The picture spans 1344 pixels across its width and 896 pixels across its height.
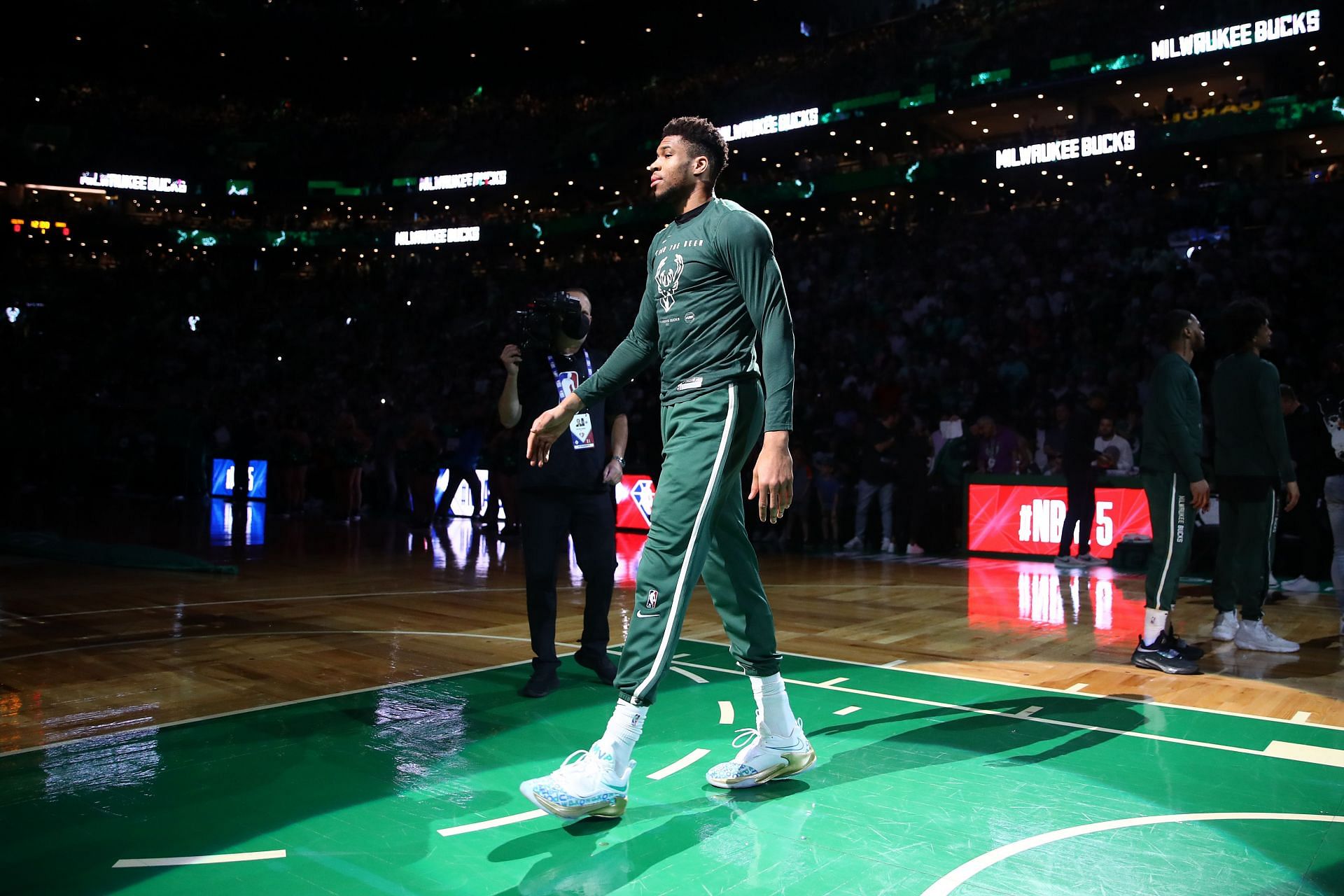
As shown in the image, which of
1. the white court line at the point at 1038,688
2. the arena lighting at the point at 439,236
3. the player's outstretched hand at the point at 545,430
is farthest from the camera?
the arena lighting at the point at 439,236

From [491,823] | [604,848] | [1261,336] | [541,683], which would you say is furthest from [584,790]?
[1261,336]

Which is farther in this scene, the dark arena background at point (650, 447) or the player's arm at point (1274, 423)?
the player's arm at point (1274, 423)

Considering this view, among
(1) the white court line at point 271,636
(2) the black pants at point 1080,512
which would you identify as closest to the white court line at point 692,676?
(1) the white court line at point 271,636

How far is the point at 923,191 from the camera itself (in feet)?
99.1

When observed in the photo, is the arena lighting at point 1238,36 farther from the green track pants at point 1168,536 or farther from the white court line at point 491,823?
the white court line at point 491,823

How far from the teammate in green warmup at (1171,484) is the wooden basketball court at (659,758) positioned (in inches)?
8.0

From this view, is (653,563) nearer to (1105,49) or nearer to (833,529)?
(833,529)

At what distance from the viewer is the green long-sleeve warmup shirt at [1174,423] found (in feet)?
16.9

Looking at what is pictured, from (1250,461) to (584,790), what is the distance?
4.68 meters

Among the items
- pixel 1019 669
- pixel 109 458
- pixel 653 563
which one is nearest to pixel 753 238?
pixel 653 563

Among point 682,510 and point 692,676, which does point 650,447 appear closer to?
point 692,676

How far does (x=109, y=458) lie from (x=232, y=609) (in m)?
16.7

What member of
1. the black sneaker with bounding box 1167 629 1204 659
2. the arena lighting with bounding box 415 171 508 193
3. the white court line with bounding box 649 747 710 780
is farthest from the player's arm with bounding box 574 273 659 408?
the arena lighting with bounding box 415 171 508 193

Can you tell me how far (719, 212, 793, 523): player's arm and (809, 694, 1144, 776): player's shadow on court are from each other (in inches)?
46.1
